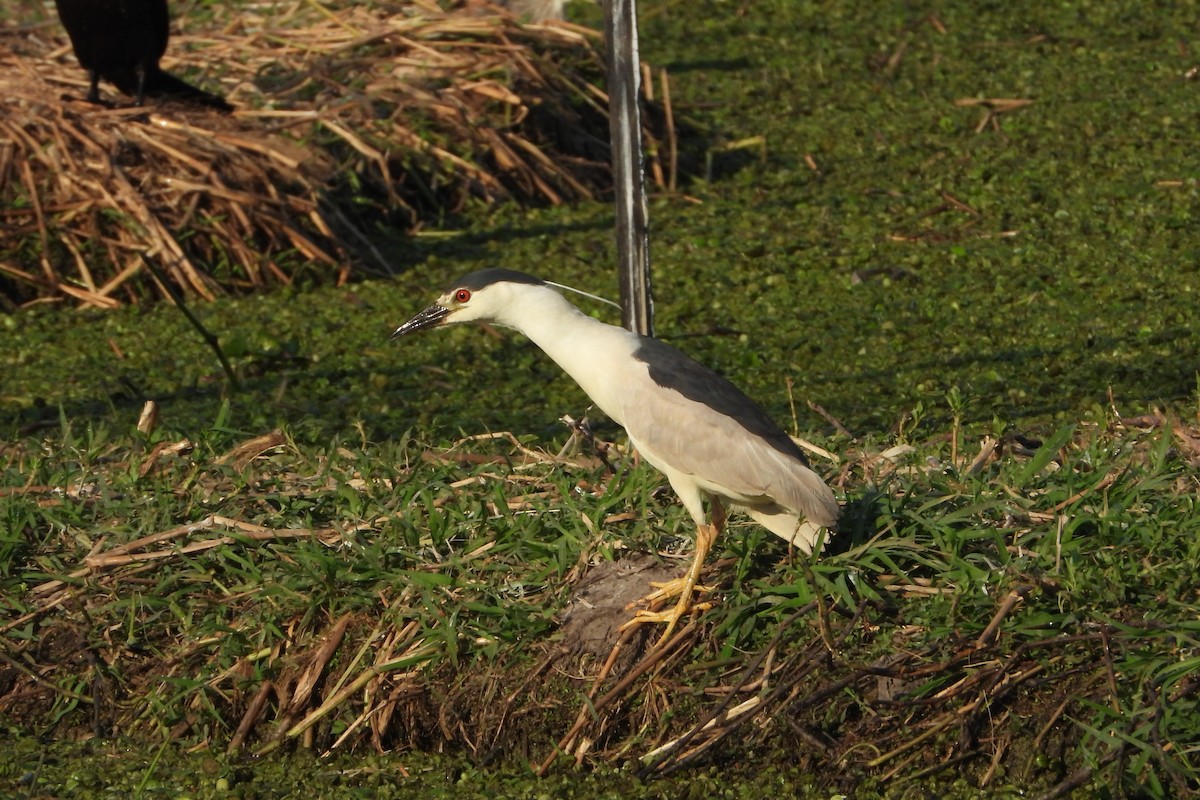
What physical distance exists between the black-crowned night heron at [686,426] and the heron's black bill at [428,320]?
0.16m

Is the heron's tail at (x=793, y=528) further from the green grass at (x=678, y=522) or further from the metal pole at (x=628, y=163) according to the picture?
the metal pole at (x=628, y=163)

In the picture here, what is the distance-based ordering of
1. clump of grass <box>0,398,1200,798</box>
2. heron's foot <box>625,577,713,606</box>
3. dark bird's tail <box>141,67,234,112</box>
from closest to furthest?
clump of grass <box>0,398,1200,798</box>, heron's foot <box>625,577,713,606</box>, dark bird's tail <box>141,67,234,112</box>

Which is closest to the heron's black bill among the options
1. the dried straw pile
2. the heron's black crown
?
the heron's black crown

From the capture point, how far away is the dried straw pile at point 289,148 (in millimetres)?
6656

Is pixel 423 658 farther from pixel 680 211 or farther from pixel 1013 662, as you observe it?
pixel 680 211

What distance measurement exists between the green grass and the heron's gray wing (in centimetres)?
24

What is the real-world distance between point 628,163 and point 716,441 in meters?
1.32

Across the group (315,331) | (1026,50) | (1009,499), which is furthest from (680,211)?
(1009,499)

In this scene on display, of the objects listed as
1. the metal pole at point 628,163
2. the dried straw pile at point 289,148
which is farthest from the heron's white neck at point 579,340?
the dried straw pile at point 289,148

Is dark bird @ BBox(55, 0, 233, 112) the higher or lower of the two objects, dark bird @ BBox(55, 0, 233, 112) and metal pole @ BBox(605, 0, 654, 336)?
the lower

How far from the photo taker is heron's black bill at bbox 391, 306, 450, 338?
4.05 meters

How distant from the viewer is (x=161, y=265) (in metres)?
6.61

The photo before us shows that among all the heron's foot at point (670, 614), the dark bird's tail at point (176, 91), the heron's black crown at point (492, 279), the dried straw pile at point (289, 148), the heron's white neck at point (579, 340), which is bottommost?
the dried straw pile at point (289, 148)

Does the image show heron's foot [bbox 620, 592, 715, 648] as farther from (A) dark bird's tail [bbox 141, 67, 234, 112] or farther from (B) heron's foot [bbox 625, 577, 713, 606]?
(A) dark bird's tail [bbox 141, 67, 234, 112]
